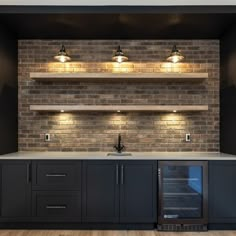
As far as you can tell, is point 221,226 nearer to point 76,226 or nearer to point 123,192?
point 123,192

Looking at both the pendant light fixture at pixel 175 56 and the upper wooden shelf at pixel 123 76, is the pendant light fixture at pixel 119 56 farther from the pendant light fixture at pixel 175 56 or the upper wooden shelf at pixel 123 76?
the pendant light fixture at pixel 175 56

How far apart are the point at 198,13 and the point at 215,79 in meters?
1.17

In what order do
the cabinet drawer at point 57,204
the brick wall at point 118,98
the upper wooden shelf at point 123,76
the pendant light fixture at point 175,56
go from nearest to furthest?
the cabinet drawer at point 57,204 < the upper wooden shelf at point 123,76 < the pendant light fixture at point 175,56 < the brick wall at point 118,98

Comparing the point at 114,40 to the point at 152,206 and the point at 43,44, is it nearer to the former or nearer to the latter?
the point at 43,44

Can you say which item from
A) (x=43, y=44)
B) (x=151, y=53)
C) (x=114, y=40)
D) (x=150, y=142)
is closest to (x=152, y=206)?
(x=150, y=142)

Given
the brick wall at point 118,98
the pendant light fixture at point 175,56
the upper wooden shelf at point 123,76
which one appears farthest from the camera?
the brick wall at point 118,98

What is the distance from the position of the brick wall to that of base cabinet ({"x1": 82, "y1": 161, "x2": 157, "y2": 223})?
2.19ft

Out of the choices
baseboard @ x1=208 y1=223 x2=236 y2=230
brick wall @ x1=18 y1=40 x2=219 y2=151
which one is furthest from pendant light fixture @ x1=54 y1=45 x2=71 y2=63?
baseboard @ x1=208 y1=223 x2=236 y2=230

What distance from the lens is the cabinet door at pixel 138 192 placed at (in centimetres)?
318

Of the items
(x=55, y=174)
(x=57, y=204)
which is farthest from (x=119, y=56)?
(x=57, y=204)

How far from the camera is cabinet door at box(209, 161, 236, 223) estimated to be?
3172 millimetres

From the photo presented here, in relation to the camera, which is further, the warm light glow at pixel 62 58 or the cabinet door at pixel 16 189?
the warm light glow at pixel 62 58

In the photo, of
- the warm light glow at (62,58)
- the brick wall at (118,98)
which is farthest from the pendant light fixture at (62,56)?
the brick wall at (118,98)

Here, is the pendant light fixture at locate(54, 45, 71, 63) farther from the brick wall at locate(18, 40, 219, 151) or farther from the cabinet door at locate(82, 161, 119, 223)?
the cabinet door at locate(82, 161, 119, 223)
